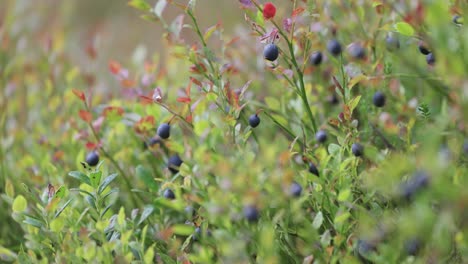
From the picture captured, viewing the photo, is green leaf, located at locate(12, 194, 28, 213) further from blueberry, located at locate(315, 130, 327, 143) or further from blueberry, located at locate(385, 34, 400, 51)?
blueberry, located at locate(385, 34, 400, 51)

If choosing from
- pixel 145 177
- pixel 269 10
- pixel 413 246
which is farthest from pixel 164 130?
pixel 413 246

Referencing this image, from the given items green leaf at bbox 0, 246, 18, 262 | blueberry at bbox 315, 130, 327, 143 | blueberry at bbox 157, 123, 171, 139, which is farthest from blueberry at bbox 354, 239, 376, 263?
green leaf at bbox 0, 246, 18, 262

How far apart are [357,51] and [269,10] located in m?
0.38

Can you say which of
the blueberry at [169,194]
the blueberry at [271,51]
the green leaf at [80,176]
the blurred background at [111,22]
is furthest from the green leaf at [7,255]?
the blurred background at [111,22]

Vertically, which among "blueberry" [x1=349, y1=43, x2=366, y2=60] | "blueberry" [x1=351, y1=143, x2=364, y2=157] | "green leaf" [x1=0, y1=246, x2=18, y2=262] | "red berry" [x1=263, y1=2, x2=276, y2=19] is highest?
"red berry" [x1=263, y1=2, x2=276, y2=19]

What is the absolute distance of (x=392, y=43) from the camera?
158 centimetres

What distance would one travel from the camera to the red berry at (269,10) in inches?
46.5

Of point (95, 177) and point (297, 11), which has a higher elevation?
point (297, 11)

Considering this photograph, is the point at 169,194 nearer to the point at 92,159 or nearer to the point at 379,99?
the point at 92,159

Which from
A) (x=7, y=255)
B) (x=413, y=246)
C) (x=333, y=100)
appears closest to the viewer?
(x=413, y=246)

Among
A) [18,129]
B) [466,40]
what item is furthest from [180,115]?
[18,129]

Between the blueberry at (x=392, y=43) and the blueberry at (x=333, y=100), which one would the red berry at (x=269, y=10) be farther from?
the blueberry at (x=333, y=100)

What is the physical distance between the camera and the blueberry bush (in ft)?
3.27

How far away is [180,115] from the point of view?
1.39m
